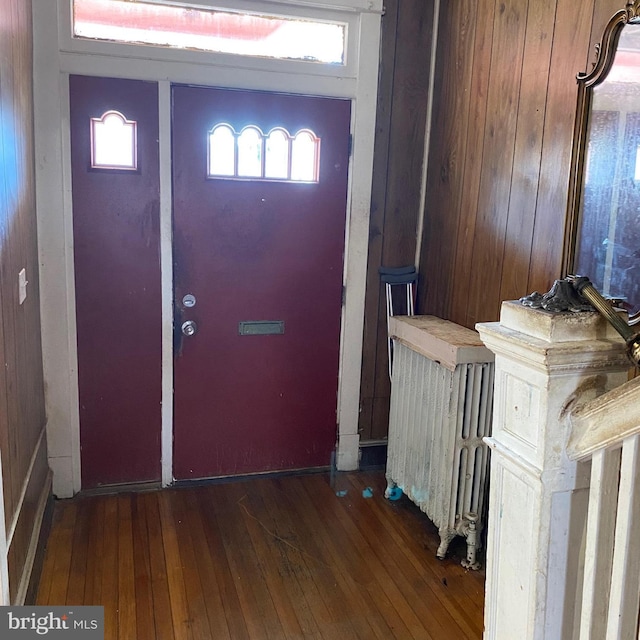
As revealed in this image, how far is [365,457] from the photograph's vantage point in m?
3.38

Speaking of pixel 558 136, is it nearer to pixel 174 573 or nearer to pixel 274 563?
pixel 274 563

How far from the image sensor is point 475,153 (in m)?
2.75

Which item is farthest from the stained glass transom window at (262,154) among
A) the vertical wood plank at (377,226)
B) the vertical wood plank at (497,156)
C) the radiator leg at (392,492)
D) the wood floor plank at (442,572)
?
the wood floor plank at (442,572)

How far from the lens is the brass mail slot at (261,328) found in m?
3.08

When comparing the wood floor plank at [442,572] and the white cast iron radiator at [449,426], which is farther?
the white cast iron radiator at [449,426]

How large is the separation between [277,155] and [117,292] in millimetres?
980

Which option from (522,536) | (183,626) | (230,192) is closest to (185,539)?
(183,626)

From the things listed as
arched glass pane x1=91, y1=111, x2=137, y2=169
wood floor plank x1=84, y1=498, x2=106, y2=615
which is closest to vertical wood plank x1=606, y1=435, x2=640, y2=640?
wood floor plank x1=84, y1=498, x2=106, y2=615

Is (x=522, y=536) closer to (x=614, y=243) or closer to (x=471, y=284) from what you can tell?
(x=614, y=243)

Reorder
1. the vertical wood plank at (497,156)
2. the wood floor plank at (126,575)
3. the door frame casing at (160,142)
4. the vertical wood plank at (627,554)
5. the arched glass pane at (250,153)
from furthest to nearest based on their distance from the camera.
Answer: the arched glass pane at (250,153)
the door frame casing at (160,142)
the vertical wood plank at (497,156)
the wood floor plank at (126,575)
the vertical wood plank at (627,554)

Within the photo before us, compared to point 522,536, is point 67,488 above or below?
below

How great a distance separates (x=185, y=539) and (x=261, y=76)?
207 cm

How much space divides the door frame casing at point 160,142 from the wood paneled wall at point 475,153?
0.10m

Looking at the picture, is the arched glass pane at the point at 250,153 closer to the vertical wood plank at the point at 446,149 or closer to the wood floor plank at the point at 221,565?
the vertical wood plank at the point at 446,149
